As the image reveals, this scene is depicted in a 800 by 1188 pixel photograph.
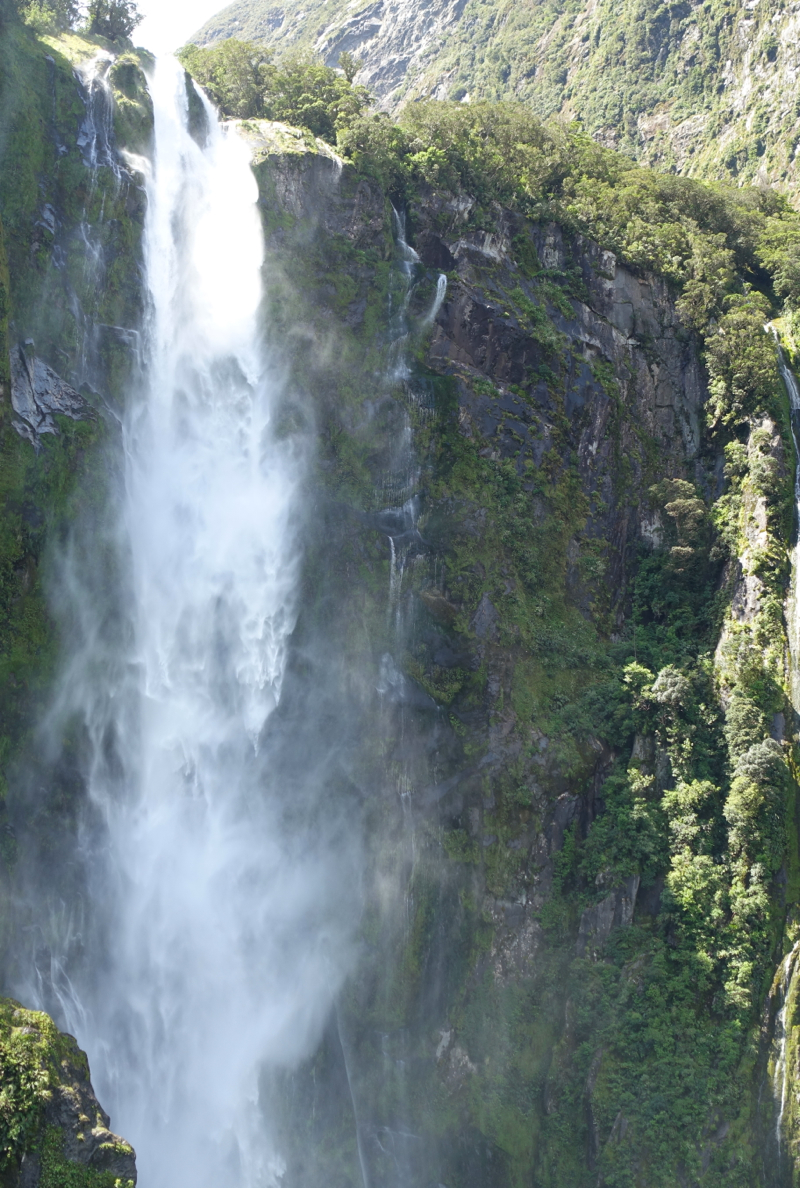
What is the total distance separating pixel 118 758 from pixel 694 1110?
19709 millimetres

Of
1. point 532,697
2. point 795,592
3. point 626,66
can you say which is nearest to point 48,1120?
point 532,697

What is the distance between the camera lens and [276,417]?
→ 3350cm

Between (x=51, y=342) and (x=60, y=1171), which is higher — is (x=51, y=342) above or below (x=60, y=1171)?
above

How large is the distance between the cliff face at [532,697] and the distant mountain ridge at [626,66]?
34.7 meters

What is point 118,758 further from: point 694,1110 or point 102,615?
point 694,1110

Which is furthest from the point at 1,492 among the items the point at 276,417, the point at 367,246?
the point at 367,246

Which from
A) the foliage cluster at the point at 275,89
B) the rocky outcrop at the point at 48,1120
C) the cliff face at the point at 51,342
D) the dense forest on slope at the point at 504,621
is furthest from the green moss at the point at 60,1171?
the foliage cluster at the point at 275,89

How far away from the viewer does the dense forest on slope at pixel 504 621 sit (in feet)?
82.9

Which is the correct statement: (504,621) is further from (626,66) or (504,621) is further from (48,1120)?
(626,66)

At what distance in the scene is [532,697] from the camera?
3055 cm

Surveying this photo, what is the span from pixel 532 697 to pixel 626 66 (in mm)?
70349

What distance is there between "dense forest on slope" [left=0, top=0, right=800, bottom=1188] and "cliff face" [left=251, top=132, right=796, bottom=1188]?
0.36 ft

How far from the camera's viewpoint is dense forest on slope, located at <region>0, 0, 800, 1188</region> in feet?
82.9

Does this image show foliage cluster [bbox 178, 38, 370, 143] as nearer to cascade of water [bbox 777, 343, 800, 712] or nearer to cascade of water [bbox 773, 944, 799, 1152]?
cascade of water [bbox 777, 343, 800, 712]
